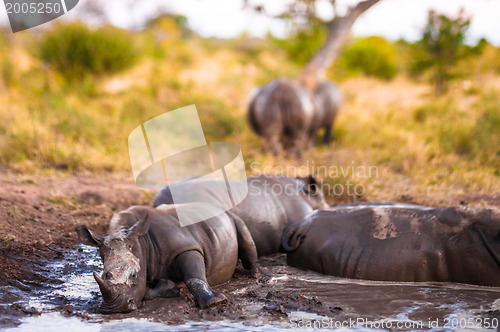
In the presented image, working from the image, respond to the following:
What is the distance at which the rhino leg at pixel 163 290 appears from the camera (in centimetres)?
419

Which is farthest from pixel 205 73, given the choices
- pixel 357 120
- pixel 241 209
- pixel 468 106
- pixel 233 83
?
pixel 241 209

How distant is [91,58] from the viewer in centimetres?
1477

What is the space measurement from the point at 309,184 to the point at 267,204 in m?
0.99

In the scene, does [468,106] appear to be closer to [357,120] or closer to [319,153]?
[357,120]

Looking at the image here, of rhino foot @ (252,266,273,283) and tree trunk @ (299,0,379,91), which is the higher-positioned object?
tree trunk @ (299,0,379,91)

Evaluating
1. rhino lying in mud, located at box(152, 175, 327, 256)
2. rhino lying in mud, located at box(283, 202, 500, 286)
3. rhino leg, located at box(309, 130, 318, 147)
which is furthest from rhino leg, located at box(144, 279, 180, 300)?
rhino leg, located at box(309, 130, 318, 147)

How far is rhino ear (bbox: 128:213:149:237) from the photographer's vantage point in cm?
414

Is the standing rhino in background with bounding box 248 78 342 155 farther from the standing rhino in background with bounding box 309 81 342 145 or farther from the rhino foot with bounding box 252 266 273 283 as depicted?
the rhino foot with bounding box 252 266 273 283

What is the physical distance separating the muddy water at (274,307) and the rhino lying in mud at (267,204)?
78cm

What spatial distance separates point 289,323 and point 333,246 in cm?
144

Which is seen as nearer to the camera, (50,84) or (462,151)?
(462,151)

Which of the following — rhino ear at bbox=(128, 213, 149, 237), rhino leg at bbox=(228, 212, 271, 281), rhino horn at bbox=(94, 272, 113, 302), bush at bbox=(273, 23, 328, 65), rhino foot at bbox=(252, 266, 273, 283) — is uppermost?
bush at bbox=(273, 23, 328, 65)

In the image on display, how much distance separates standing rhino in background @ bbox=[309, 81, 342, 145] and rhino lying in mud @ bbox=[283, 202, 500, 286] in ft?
23.9

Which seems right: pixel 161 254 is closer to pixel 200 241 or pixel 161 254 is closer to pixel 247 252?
pixel 200 241
